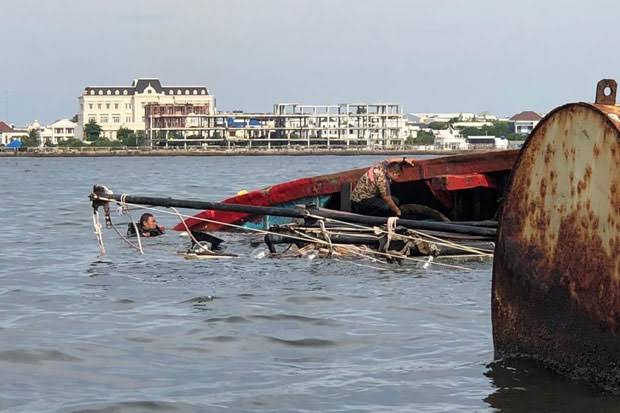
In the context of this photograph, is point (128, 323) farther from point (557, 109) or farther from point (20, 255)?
point (20, 255)

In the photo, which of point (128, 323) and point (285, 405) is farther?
point (128, 323)

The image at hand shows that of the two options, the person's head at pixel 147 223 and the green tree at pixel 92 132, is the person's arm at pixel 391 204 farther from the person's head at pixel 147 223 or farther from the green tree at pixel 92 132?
the green tree at pixel 92 132

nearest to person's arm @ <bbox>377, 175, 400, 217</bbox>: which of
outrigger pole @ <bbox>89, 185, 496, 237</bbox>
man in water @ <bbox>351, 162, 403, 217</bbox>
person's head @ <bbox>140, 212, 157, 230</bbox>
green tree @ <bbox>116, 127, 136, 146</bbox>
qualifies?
man in water @ <bbox>351, 162, 403, 217</bbox>

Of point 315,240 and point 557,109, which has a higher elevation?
point 557,109

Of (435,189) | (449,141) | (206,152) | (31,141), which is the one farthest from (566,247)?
(31,141)

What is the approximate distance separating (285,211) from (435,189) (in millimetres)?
3685

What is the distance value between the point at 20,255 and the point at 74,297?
234 inches

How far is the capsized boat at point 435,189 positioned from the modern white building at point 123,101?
6817 inches

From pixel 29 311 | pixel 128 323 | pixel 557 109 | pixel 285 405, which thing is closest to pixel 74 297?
→ pixel 29 311

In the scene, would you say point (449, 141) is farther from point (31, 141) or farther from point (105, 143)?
point (31, 141)

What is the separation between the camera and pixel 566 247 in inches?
280

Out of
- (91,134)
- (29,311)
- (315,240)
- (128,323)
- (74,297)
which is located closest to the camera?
(128,323)

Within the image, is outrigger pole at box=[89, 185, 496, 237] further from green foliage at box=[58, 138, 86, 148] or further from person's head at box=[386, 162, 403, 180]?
green foliage at box=[58, 138, 86, 148]

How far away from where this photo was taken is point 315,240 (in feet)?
46.8
